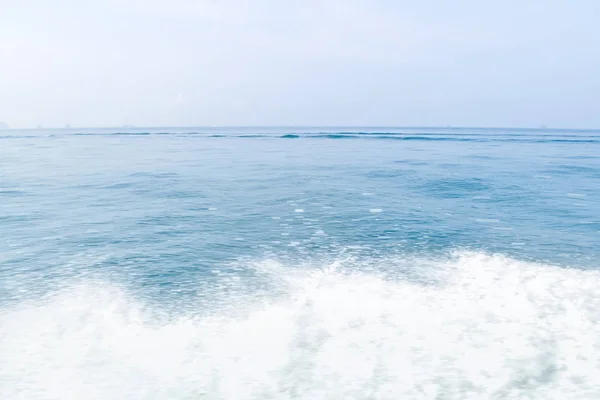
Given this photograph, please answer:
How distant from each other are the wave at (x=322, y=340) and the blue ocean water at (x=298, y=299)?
0.04 meters

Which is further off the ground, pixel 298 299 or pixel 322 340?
pixel 298 299

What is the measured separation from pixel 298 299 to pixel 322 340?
81.8 inches

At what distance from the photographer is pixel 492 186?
94.0ft

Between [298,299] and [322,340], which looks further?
[298,299]

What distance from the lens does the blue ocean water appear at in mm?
7797

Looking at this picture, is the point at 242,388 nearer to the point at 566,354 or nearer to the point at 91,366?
the point at 91,366

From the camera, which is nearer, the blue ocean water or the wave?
the wave

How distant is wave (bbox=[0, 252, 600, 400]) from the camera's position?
7566 millimetres

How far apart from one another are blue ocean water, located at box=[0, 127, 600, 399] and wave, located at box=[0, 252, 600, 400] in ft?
0.14

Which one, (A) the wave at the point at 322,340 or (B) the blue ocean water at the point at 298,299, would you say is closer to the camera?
(A) the wave at the point at 322,340

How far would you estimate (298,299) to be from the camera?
36.2ft

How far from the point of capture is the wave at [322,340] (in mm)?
7566

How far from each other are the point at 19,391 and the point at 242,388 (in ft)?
13.8

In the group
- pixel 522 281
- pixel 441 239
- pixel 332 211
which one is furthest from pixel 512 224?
pixel 332 211
